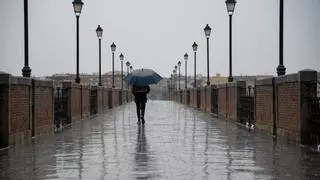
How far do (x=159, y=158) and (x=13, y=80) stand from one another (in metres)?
5.00

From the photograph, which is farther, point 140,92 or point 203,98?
point 203,98

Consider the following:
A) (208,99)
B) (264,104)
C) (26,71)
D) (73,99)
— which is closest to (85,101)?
(73,99)

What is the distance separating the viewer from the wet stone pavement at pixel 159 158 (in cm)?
891

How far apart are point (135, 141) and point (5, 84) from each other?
3.65 meters

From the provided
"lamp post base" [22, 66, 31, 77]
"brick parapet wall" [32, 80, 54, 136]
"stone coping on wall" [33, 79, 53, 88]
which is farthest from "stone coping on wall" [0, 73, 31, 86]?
"lamp post base" [22, 66, 31, 77]

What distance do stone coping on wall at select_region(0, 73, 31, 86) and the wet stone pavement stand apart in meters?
1.61

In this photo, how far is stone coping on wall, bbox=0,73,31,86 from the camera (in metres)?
13.1

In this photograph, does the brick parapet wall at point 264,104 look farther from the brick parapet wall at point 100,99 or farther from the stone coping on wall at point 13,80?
the brick parapet wall at point 100,99

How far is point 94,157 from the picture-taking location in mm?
11156

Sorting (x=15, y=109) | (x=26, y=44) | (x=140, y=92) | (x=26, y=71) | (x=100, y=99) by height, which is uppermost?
(x=26, y=44)

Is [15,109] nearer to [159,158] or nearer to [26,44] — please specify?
[26,44]

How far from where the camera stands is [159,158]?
35.7 feet

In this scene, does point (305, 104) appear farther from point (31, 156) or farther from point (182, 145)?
point (31, 156)

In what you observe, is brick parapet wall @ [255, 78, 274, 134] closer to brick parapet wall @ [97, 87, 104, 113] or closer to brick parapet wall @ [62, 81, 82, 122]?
brick parapet wall @ [62, 81, 82, 122]
